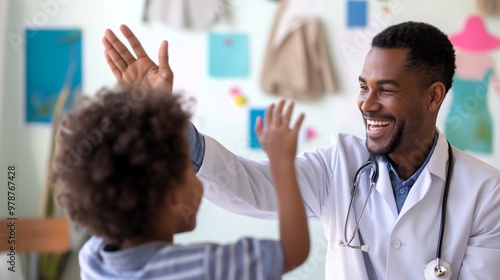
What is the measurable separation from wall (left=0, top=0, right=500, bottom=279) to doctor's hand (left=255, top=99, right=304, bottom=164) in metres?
1.59

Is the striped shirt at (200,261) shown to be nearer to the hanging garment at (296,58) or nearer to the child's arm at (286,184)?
the child's arm at (286,184)

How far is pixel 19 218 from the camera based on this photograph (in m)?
2.62

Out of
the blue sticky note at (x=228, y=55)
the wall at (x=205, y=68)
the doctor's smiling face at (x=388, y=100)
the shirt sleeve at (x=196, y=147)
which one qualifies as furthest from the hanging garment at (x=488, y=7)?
the shirt sleeve at (x=196, y=147)

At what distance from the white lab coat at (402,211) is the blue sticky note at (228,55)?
1031mm

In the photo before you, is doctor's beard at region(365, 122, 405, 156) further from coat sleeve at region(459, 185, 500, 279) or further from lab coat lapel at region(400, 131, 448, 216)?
coat sleeve at region(459, 185, 500, 279)

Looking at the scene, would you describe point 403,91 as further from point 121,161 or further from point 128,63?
point 121,161

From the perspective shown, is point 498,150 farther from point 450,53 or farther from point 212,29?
point 212,29

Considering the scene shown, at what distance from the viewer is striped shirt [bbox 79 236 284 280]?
0.97 m

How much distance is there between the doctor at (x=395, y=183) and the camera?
1.57 meters

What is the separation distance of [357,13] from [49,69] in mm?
1315

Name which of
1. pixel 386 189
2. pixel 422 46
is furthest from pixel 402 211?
pixel 422 46

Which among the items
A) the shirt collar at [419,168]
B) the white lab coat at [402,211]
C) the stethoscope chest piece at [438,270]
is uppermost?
the shirt collar at [419,168]

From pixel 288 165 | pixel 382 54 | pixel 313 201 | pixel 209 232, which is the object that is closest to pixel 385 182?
pixel 313 201

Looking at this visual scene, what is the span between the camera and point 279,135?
1068 mm
